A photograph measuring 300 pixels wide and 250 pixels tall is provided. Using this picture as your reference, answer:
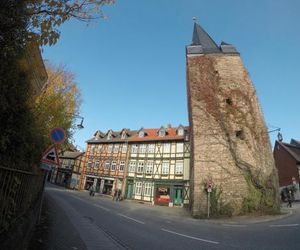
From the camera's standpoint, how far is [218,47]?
83.9ft

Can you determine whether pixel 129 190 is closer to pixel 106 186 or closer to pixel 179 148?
pixel 106 186

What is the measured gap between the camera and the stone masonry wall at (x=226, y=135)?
1730cm

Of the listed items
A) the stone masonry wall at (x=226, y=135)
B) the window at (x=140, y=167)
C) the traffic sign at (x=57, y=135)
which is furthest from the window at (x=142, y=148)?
the traffic sign at (x=57, y=135)

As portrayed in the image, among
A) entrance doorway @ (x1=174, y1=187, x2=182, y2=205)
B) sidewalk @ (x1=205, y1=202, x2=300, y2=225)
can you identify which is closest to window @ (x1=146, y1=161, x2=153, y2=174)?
entrance doorway @ (x1=174, y1=187, x2=182, y2=205)

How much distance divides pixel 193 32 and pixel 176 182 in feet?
60.4

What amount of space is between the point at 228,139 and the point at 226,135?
353mm

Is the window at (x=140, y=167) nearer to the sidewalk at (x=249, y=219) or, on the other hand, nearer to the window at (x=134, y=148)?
the window at (x=134, y=148)

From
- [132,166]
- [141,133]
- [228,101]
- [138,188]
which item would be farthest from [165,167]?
[228,101]

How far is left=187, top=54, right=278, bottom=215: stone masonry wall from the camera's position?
1730 cm

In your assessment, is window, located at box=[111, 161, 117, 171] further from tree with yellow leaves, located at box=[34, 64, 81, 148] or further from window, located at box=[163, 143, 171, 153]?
tree with yellow leaves, located at box=[34, 64, 81, 148]

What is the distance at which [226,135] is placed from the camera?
1897cm

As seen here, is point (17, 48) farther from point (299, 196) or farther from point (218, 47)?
point (299, 196)

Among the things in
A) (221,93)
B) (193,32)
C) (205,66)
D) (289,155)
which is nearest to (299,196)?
(289,155)

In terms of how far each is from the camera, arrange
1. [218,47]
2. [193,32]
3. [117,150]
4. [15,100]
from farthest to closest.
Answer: [117,150], [193,32], [218,47], [15,100]
